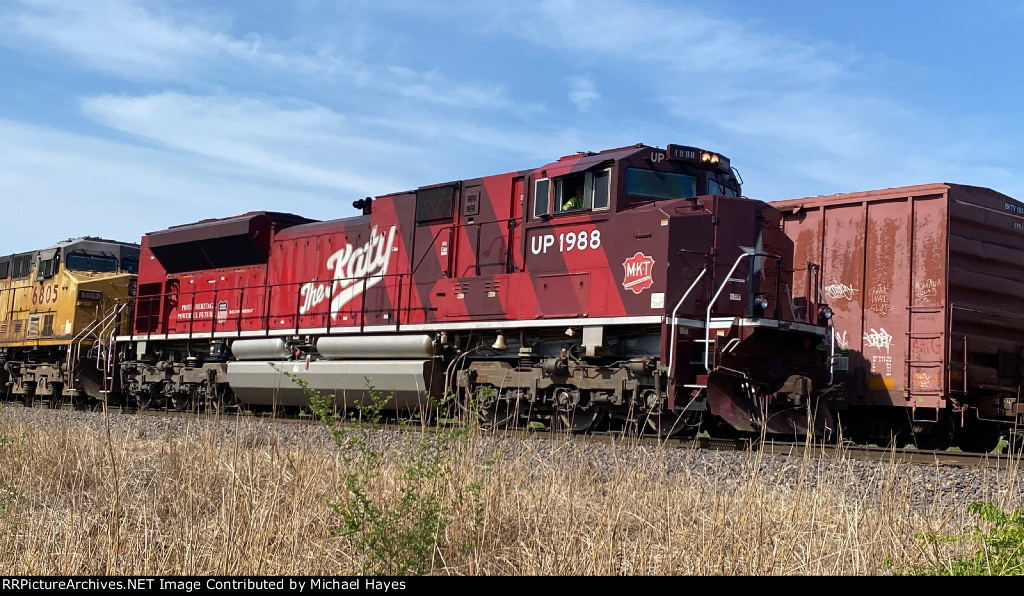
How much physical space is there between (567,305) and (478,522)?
650cm

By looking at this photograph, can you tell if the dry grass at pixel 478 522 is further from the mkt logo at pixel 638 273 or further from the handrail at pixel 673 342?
the mkt logo at pixel 638 273

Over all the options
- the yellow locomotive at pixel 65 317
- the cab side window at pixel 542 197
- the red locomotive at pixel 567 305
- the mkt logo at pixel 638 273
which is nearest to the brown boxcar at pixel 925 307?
the red locomotive at pixel 567 305

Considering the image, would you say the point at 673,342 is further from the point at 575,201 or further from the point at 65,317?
the point at 65,317

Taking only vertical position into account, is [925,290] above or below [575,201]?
below

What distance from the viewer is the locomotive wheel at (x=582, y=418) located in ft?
39.7

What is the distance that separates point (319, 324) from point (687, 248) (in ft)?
22.1

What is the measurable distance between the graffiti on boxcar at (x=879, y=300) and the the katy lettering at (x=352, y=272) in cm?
699

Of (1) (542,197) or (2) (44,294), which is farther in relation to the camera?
(2) (44,294)

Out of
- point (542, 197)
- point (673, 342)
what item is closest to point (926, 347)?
point (673, 342)

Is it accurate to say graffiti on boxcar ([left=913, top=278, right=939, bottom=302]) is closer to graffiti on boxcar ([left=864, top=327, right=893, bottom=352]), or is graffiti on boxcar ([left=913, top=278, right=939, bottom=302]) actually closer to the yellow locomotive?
graffiti on boxcar ([left=864, top=327, right=893, bottom=352])

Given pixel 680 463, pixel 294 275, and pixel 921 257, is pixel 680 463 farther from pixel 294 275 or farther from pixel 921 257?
pixel 294 275

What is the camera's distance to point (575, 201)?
40.6 feet

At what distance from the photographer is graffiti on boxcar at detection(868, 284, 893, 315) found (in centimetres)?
1327

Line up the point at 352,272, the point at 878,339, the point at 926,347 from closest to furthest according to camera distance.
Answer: the point at 926,347, the point at 878,339, the point at 352,272
